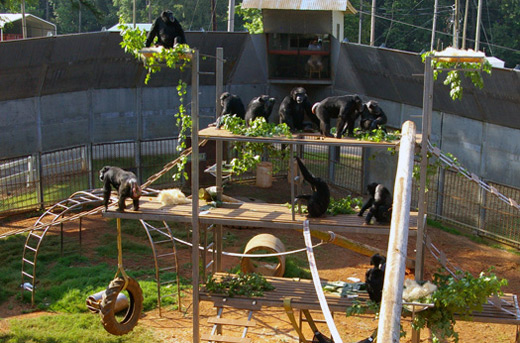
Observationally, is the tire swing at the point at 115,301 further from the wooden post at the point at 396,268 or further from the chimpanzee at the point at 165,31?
the wooden post at the point at 396,268

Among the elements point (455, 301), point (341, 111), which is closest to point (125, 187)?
point (341, 111)

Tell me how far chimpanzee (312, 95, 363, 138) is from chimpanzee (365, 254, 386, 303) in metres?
2.29

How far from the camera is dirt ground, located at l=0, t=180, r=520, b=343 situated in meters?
14.1

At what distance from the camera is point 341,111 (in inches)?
483

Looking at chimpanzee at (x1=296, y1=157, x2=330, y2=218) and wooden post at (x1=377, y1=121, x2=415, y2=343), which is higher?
wooden post at (x1=377, y1=121, x2=415, y2=343)

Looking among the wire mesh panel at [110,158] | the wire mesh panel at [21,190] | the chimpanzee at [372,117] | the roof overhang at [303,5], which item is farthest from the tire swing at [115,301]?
the roof overhang at [303,5]

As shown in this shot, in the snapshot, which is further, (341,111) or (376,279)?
(341,111)

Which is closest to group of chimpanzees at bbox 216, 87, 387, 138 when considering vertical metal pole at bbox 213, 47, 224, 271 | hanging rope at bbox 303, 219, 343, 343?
vertical metal pole at bbox 213, 47, 224, 271

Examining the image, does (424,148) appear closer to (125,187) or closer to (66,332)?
(125,187)

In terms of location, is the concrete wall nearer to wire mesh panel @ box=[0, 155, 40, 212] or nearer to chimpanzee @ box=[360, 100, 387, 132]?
wire mesh panel @ box=[0, 155, 40, 212]

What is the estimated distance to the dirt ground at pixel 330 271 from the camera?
14.1 metres

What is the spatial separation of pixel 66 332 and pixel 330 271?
6.79m

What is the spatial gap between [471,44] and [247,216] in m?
43.5

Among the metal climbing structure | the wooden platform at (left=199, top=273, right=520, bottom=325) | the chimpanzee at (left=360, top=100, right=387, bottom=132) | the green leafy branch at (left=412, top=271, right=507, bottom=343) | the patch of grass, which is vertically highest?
the chimpanzee at (left=360, top=100, right=387, bottom=132)
